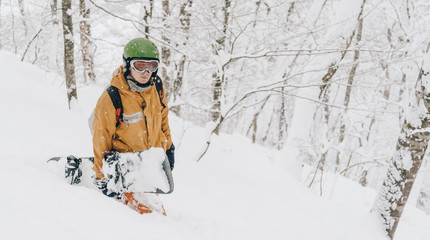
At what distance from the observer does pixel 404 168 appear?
3.95 m

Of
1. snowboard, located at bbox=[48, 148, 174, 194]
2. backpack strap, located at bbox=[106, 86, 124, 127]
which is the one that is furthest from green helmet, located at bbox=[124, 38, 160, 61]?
snowboard, located at bbox=[48, 148, 174, 194]

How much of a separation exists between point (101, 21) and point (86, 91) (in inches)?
140

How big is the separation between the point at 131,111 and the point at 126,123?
0.11 m

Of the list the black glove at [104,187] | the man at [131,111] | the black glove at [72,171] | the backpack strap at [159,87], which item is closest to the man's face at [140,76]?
the man at [131,111]

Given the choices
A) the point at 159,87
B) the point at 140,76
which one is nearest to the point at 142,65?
the point at 140,76

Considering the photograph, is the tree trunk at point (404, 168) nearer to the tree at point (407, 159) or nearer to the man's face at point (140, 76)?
the tree at point (407, 159)

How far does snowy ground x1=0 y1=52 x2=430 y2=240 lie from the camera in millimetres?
1584

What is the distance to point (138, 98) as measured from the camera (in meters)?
2.35

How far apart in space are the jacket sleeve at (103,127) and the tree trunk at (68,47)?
11.5ft

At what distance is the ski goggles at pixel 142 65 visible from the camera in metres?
2.28

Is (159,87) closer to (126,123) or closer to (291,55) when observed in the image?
(126,123)

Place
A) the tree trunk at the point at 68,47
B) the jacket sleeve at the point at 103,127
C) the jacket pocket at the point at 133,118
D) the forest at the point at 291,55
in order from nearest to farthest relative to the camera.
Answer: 1. the jacket sleeve at the point at 103,127
2. the jacket pocket at the point at 133,118
3. the forest at the point at 291,55
4. the tree trunk at the point at 68,47

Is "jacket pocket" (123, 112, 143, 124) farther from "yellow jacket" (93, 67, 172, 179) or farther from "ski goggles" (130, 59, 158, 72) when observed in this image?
"ski goggles" (130, 59, 158, 72)

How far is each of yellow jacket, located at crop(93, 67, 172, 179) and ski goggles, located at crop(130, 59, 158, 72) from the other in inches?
5.3
